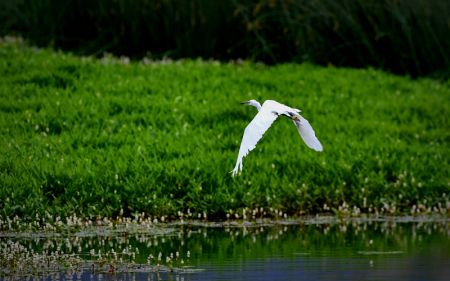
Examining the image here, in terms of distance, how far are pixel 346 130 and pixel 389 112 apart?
1223mm

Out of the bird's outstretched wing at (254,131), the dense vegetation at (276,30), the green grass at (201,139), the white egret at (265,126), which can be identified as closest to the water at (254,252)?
the green grass at (201,139)

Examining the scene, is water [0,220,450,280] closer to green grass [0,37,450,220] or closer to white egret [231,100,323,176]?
green grass [0,37,450,220]

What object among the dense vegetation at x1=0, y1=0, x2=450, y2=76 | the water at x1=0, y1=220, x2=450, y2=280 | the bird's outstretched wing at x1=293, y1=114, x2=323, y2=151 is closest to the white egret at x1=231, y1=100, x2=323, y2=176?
the bird's outstretched wing at x1=293, y1=114, x2=323, y2=151

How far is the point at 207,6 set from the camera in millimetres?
17703

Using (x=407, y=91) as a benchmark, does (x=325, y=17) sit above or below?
above

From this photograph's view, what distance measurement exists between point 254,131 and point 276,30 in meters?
10.0

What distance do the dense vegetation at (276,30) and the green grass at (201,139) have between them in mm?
1087

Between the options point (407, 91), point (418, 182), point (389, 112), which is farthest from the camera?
point (407, 91)

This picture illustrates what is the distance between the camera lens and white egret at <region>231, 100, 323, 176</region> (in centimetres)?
809

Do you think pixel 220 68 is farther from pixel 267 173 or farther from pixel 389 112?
pixel 267 173

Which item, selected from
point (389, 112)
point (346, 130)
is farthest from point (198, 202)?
point (389, 112)

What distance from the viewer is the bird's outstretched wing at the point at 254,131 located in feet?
26.4

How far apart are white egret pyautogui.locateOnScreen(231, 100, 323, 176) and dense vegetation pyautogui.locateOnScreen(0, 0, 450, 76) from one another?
812 centimetres

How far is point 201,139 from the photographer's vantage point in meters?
13.1
